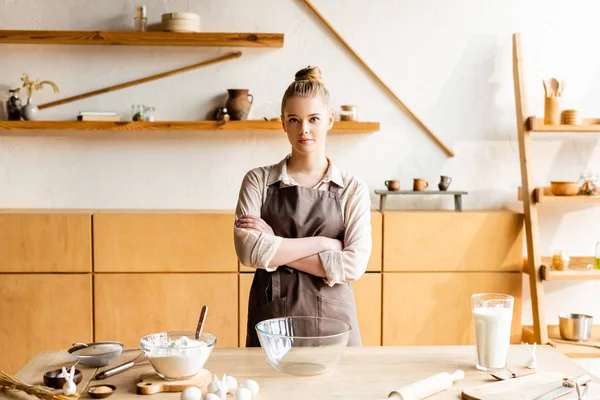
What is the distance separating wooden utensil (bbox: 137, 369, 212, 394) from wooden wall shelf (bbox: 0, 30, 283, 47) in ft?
8.06

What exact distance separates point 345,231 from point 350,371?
0.75 m

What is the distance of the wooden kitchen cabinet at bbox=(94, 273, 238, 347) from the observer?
12.2 feet

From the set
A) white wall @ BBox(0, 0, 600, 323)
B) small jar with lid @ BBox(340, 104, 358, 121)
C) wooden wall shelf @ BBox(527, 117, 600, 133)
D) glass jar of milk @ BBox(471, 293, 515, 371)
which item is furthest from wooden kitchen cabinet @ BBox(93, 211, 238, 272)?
glass jar of milk @ BBox(471, 293, 515, 371)

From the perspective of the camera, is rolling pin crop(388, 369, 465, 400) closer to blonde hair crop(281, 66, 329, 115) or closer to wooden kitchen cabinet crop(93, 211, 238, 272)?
blonde hair crop(281, 66, 329, 115)

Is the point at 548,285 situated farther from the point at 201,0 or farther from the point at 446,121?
the point at 201,0

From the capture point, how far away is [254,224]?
2434 mm

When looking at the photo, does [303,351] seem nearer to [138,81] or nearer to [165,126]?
[165,126]

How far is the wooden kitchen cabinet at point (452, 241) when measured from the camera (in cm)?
376

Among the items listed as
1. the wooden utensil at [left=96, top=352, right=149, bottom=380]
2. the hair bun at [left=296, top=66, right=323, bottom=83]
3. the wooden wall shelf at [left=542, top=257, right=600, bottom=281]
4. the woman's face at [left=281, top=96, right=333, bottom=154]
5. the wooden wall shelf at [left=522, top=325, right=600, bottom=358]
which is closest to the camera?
the wooden utensil at [left=96, top=352, right=149, bottom=380]

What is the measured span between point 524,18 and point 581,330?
1788 millimetres

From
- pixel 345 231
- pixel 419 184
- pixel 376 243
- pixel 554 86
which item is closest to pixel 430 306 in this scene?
pixel 376 243

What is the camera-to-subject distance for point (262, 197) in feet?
8.28

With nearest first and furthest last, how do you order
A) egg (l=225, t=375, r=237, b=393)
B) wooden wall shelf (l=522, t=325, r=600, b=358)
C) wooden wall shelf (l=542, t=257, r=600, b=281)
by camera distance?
egg (l=225, t=375, r=237, b=393) < wooden wall shelf (l=522, t=325, r=600, b=358) < wooden wall shelf (l=542, t=257, r=600, b=281)

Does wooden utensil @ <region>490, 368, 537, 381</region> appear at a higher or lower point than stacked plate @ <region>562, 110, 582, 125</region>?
lower
